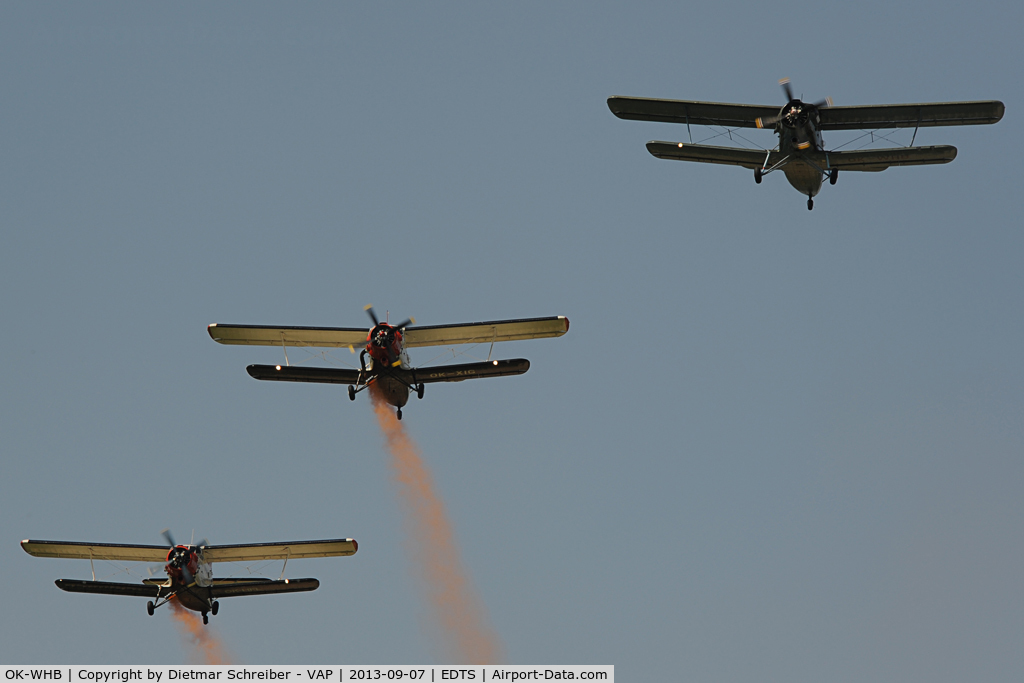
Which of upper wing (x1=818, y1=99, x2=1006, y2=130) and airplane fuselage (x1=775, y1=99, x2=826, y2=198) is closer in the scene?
airplane fuselage (x1=775, y1=99, x2=826, y2=198)

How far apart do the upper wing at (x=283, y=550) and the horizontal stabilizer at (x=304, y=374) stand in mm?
8642

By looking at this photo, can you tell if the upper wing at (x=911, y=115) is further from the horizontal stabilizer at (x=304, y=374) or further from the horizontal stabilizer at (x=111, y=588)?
the horizontal stabilizer at (x=111, y=588)

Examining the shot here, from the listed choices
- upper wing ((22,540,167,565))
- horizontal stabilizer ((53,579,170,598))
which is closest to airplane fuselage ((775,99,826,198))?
horizontal stabilizer ((53,579,170,598))

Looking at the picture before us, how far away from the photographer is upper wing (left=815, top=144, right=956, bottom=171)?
147 feet

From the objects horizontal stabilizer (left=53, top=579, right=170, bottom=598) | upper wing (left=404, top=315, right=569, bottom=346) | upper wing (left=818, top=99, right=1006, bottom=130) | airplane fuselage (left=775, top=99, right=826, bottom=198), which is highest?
upper wing (left=818, top=99, right=1006, bottom=130)

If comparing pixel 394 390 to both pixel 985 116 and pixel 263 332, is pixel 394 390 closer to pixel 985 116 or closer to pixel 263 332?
pixel 263 332

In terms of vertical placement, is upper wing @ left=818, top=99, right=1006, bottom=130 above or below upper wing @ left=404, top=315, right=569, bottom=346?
above

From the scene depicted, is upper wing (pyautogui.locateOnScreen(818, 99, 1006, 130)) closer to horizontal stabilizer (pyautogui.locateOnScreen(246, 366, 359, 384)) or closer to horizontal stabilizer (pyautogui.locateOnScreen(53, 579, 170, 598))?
horizontal stabilizer (pyautogui.locateOnScreen(246, 366, 359, 384))

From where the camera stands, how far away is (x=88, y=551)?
52.8m

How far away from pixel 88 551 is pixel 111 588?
5.89 m

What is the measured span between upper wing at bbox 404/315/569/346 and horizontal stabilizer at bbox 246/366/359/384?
12.9 feet

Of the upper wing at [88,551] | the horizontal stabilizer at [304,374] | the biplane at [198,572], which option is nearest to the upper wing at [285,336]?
the horizontal stabilizer at [304,374]

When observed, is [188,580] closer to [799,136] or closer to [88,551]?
[88,551]

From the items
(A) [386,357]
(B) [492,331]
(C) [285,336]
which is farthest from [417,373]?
(C) [285,336]
